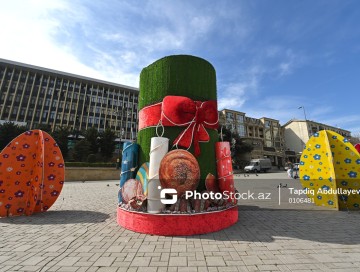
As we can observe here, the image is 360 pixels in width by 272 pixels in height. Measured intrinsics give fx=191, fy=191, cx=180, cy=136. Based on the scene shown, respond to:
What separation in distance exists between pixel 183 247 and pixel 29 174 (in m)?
5.83

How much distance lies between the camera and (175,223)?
4.31m

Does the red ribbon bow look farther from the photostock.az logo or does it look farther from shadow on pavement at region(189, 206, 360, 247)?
shadow on pavement at region(189, 206, 360, 247)

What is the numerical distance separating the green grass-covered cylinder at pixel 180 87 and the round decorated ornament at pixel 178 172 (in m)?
0.56

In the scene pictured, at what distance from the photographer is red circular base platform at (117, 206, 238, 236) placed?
430cm

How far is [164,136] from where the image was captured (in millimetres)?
5234

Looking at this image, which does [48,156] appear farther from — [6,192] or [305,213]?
[305,213]

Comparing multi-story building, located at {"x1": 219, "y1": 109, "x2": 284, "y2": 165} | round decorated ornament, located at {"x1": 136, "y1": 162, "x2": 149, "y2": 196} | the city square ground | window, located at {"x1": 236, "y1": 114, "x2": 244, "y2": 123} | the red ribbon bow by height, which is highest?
window, located at {"x1": 236, "y1": 114, "x2": 244, "y2": 123}

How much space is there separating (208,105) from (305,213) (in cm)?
514

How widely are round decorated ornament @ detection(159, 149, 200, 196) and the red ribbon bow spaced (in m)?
0.52

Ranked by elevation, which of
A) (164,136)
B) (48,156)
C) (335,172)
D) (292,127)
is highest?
(292,127)

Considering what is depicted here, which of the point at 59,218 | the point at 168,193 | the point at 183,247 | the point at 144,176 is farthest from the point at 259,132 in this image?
the point at 183,247

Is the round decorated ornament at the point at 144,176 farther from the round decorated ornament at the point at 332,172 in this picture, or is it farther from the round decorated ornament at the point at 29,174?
the round decorated ornament at the point at 332,172

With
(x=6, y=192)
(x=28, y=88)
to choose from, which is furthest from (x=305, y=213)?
(x=28, y=88)

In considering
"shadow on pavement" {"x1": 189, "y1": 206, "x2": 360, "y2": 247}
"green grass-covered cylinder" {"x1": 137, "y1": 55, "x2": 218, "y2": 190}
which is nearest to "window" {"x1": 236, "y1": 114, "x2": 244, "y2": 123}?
"shadow on pavement" {"x1": 189, "y1": 206, "x2": 360, "y2": 247}
